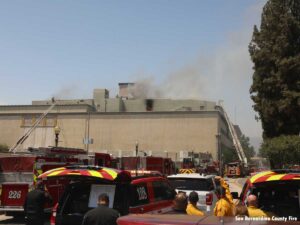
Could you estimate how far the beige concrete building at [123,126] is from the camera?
117625mm

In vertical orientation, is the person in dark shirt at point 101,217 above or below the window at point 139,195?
below

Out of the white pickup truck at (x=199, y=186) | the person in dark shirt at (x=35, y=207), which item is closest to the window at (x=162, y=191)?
the person in dark shirt at (x=35, y=207)

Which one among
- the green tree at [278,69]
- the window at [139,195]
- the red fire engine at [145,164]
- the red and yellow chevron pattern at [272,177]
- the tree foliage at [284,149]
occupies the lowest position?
the window at [139,195]

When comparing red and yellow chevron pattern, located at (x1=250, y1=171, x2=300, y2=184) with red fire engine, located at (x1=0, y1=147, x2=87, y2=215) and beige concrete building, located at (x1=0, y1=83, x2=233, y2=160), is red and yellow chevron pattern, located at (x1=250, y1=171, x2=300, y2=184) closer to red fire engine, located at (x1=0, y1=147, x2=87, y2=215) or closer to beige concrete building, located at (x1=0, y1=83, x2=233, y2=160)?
red fire engine, located at (x1=0, y1=147, x2=87, y2=215)

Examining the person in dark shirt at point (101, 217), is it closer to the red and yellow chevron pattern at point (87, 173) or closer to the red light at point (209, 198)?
the red and yellow chevron pattern at point (87, 173)

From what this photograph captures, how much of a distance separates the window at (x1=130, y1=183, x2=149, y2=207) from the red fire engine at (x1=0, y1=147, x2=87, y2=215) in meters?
7.05

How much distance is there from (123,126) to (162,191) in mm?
114531

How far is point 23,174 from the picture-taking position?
17203 millimetres

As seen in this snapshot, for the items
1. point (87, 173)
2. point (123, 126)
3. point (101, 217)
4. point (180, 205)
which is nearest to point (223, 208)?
point (180, 205)

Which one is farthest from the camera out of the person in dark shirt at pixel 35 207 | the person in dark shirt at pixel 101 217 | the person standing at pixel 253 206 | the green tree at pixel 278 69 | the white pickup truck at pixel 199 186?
the green tree at pixel 278 69

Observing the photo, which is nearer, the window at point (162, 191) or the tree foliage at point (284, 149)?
the window at point (162, 191)

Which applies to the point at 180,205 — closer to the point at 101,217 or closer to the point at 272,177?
the point at 272,177

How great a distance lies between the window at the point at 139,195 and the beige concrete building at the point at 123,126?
10103 cm

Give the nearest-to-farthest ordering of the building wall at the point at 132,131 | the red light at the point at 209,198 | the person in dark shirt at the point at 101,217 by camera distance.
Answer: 1. the person in dark shirt at the point at 101,217
2. the red light at the point at 209,198
3. the building wall at the point at 132,131
